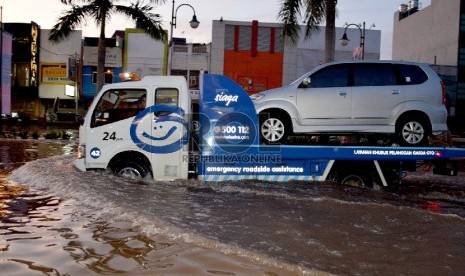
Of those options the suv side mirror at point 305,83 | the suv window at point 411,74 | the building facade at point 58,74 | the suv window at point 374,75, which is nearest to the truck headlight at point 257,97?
the suv side mirror at point 305,83

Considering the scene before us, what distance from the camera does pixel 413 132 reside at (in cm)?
958

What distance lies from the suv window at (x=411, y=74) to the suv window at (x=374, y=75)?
0.16 m

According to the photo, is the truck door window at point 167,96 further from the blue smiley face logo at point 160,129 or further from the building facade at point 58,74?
the building facade at point 58,74

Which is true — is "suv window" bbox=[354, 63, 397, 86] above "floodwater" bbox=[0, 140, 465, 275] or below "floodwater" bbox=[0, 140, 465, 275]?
above

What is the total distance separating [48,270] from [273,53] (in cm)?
3357

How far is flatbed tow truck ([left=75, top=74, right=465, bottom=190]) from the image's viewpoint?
9.37 m

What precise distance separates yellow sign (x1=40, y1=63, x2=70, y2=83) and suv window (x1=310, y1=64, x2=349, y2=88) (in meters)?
34.6

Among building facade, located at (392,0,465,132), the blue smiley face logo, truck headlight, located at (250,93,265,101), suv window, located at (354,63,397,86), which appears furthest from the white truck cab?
building facade, located at (392,0,465,132)

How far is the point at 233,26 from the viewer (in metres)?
37.0

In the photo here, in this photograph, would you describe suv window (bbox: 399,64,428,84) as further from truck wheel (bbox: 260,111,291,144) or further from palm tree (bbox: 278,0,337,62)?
palm tree (bbox: 278,0,337,62)

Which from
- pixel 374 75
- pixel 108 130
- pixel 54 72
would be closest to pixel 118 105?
pixel 108 130

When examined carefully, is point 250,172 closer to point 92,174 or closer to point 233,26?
point 92,174

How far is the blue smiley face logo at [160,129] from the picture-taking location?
9508 mm

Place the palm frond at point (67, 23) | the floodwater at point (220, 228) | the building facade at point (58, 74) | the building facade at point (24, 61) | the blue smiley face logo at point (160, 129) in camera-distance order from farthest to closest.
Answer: the building facade at point (24, 61) → the building facade at point (58, 74) → the palm frond at point (67, 23) → the blue smiley face logo at point (160, 129) → the floodwater at point (220, 228)
